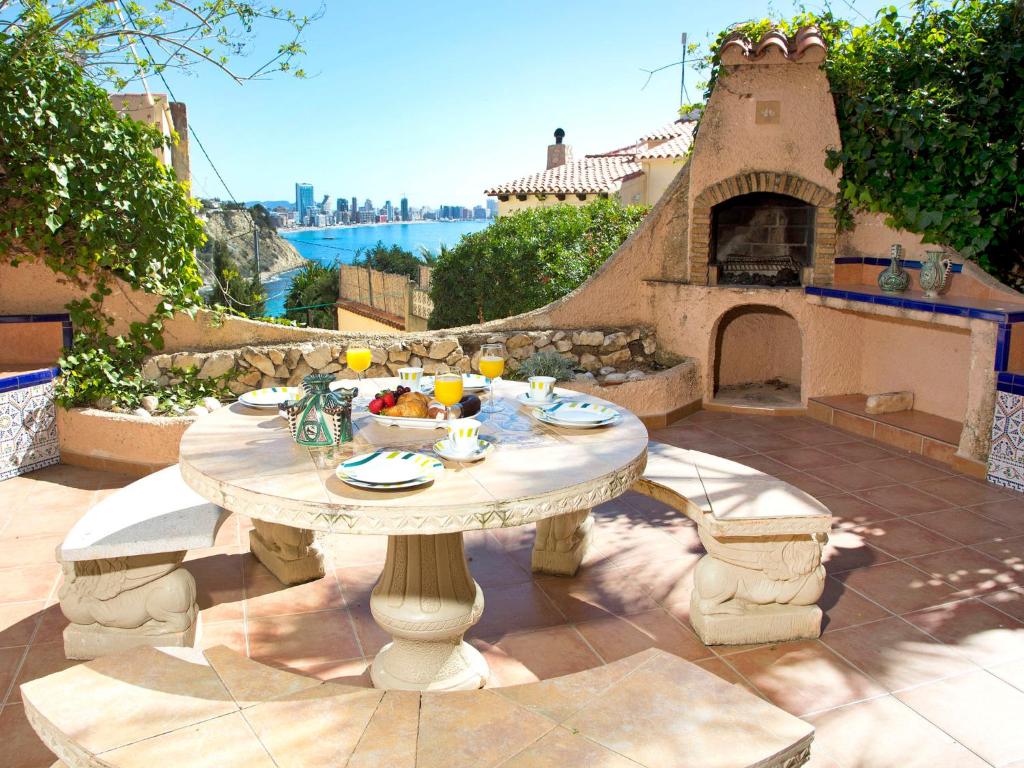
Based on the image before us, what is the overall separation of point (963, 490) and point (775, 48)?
12.2 ft

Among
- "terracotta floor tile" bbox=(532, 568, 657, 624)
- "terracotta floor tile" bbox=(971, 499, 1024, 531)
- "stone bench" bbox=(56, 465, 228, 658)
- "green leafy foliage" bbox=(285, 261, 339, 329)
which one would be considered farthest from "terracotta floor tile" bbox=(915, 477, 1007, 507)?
"green leafy foliage" bbox=(285, 261, 339, 329)

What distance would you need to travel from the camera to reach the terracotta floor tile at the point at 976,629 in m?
3.21

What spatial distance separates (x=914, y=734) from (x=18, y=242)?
6210mm

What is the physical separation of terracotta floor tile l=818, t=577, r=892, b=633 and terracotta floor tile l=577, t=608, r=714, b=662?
0.60 meters

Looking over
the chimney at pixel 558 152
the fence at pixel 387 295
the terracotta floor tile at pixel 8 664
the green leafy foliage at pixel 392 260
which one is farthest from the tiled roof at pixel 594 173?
the terracotta floor tile at pixel 8 664

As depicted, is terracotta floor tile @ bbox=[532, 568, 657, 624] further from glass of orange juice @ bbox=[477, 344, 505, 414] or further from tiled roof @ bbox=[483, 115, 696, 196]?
tiled roof @ bbox=[483, 115, 696, 196]

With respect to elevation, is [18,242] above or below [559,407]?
above

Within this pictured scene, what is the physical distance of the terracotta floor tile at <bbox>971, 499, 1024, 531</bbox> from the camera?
4.55 metres

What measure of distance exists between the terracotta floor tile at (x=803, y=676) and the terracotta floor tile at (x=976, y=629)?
528 millimetres

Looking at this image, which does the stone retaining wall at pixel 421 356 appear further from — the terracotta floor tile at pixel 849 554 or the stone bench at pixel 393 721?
the stone bench at pixel 393 721

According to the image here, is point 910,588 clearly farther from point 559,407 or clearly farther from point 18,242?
point 18,242

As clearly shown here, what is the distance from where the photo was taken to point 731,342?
305 inches

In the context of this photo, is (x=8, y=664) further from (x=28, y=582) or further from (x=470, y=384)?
(x=470, y=384)

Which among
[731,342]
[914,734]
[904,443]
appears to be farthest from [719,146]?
[914,734]
